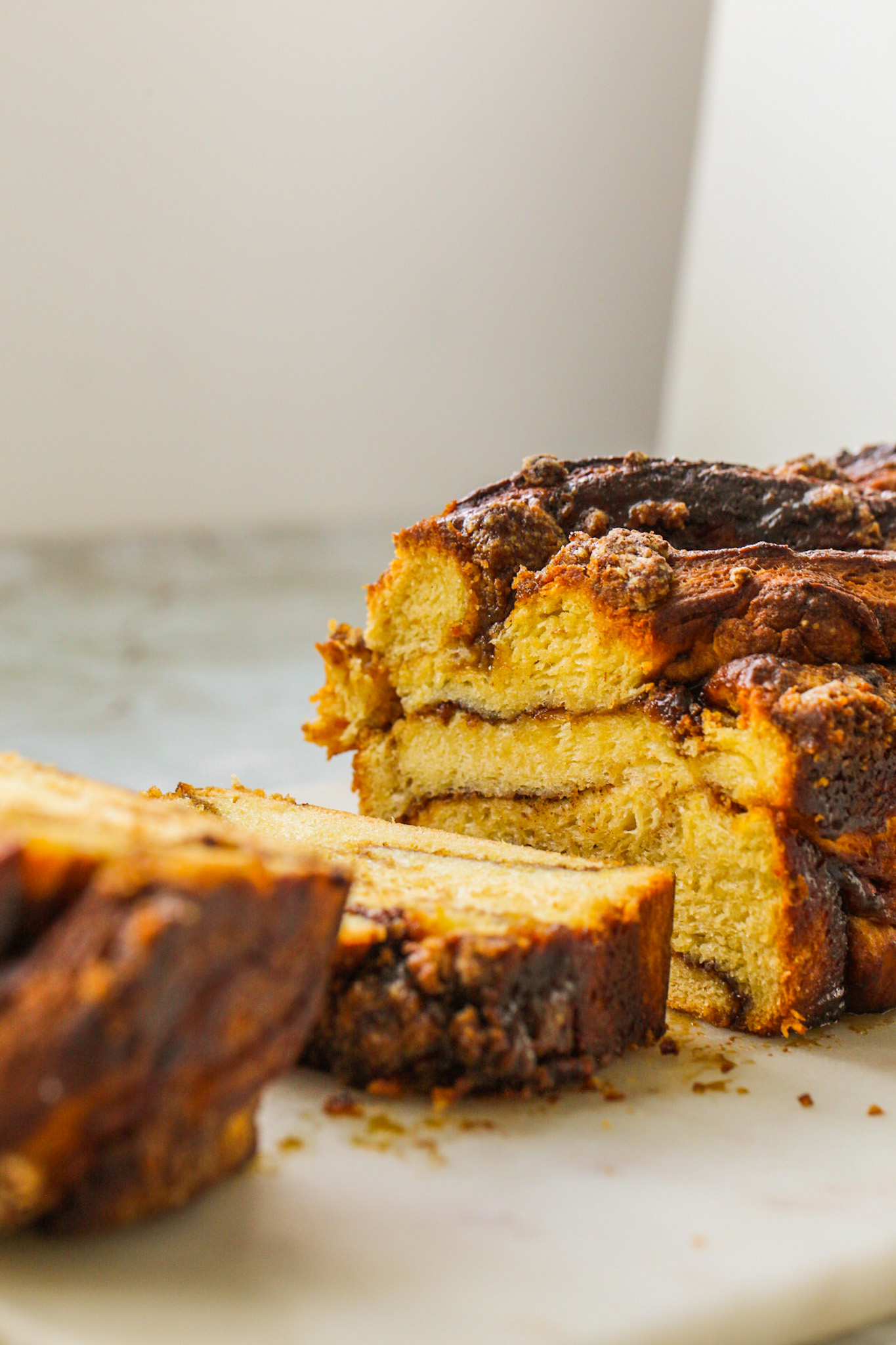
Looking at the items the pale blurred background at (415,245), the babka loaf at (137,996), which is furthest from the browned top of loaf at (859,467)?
the pale blurred background at (415,245)

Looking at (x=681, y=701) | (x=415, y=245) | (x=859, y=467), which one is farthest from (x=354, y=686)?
(x=415, y=245)

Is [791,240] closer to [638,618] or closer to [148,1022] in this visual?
[638,618]

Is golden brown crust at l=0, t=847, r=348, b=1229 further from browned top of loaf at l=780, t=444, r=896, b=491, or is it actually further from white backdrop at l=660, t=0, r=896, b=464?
white backdrop at l=660, t=0, r=896, b=464

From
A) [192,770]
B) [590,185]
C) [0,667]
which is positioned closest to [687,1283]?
[192,770]

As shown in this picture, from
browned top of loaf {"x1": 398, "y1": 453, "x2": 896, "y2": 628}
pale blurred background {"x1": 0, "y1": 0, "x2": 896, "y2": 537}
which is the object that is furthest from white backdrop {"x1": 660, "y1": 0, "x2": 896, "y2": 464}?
browned top of loaf {"x1": 398, "y1": 453, "x2": 896, "y2": 628}

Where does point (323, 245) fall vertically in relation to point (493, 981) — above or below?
above
